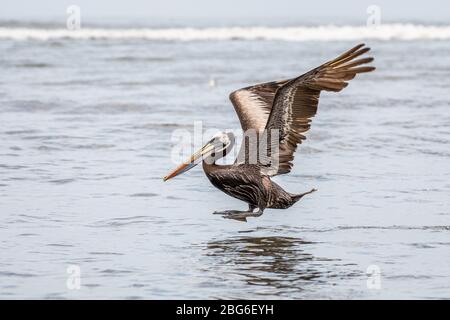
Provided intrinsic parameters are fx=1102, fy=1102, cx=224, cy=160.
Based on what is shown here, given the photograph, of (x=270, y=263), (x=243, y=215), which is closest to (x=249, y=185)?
(x=243, y=215)

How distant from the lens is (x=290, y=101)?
8148 mm

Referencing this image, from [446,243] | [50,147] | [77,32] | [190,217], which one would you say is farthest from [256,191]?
[77,32]

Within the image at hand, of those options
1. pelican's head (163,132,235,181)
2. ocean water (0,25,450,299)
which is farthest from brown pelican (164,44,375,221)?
ocean water (0,25,450,299)

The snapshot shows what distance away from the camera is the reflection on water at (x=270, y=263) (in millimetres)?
7188

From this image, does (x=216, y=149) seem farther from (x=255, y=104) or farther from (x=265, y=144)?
(x=255, y=104)

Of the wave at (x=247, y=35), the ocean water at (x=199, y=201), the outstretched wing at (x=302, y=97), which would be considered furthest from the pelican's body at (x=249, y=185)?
the wave at (x=247, y=35)

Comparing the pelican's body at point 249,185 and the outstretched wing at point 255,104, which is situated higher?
the outstretched wing at point 255,104

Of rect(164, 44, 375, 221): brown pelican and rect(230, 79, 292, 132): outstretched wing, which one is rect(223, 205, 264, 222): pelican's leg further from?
rect(230, 79, 292, 132): outstretched wing

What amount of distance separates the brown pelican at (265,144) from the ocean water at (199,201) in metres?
0.33

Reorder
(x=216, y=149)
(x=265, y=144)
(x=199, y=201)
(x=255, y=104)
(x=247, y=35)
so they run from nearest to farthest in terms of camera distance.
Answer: (x=265, y=144) → (x=216, y=149) → (x=255, y=104) → (x=199, y=201) → (x=247, y=35)

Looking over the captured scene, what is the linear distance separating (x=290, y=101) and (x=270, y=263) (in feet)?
4.05

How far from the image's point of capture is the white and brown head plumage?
26.1 ft

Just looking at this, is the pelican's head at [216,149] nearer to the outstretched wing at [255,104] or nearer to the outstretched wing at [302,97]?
the outstretched wing at [255,104]

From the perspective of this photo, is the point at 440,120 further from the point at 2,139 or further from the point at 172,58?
the point at 172,58
